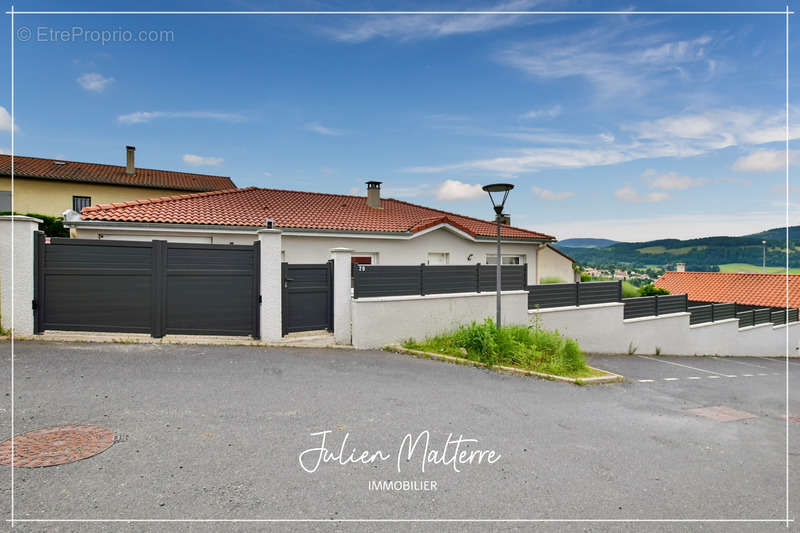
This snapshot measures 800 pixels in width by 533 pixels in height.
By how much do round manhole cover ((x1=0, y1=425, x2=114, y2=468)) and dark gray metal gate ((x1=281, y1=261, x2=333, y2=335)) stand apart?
548 centimetres

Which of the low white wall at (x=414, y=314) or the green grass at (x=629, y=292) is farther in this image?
→ the green grass at (x=629, y=292)

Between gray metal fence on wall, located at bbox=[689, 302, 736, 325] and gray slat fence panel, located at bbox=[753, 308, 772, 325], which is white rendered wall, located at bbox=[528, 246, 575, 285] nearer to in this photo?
gray metal fence on wall, located at bbox=[689, 302, 736, 325]

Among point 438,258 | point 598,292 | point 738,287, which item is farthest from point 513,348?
point 738,287

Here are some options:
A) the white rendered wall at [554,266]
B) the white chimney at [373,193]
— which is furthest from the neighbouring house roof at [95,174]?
the white rendered wall at [554,266]

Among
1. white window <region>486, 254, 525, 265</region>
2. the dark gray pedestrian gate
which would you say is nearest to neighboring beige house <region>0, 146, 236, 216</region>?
white window <region>486, 254, 525, 265</region>

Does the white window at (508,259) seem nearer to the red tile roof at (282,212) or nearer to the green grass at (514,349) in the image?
the red tile roof at (282,212)

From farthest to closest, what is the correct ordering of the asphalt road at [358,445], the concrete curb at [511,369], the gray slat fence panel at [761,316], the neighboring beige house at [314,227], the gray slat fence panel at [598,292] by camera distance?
the gray slat fence panel at [761,316] → the gray slat fence panel at [598,292] → the neighboring beige house at [314,227] → the concrete curb at [511,369] → the asphalt road at [358,445]

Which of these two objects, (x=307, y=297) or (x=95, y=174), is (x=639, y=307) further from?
(x=95, y=174)

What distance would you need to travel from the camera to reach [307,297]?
34.0 ft

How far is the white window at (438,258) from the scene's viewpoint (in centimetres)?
1839

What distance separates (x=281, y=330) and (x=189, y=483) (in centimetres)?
624

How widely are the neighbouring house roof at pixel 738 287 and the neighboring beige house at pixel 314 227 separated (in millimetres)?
20030

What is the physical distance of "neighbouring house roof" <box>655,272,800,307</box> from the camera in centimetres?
2975

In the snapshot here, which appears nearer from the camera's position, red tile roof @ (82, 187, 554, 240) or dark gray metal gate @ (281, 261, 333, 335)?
dark gray metal gate @ (281, 261, 333, 335)
